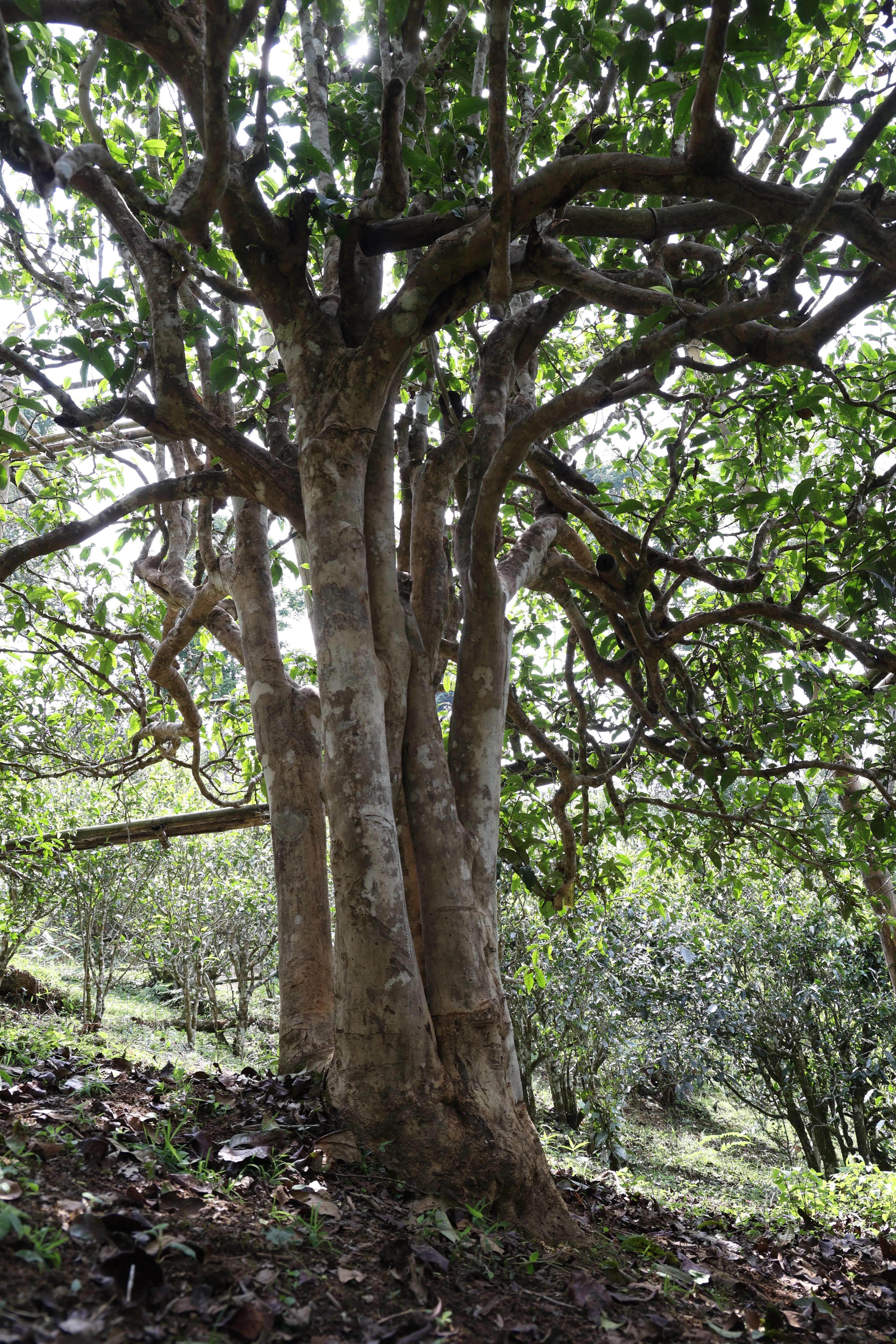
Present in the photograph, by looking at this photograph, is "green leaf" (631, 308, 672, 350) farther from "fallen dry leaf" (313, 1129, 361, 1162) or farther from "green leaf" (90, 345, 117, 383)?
"fallen dry leaf" (313, 1129, 361, 1162)

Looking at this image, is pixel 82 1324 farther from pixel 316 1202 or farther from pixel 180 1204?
pixel 316 1202

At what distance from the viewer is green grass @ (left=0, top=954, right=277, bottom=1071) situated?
6.62 meters

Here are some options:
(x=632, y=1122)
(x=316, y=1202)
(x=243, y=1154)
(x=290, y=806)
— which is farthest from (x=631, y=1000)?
(x=316, y=1202)

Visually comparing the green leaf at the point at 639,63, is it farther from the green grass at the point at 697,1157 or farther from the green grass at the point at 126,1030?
the green grass at the point at 697,1157

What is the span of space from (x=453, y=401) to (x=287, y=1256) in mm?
3742

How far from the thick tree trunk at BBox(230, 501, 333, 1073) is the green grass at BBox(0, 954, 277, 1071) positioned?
84cm

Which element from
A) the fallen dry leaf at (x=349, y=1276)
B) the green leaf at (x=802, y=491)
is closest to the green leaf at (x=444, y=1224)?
the fallen dry leaf at (x=349, y=1276)

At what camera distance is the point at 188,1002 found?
1202 cm

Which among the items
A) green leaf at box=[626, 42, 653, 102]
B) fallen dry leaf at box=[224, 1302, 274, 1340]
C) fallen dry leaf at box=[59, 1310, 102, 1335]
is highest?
green leaf at box=[626, 42, 653, 102]

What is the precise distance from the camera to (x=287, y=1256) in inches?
77.6

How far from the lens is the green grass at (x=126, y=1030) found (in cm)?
662

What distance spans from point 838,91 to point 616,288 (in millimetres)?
4456

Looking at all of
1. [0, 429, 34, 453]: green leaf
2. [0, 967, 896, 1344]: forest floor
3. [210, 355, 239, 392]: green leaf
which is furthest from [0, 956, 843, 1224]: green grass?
[210, 355, 239, 392]: green leaf

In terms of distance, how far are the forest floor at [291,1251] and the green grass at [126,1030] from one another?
5.22 ft
